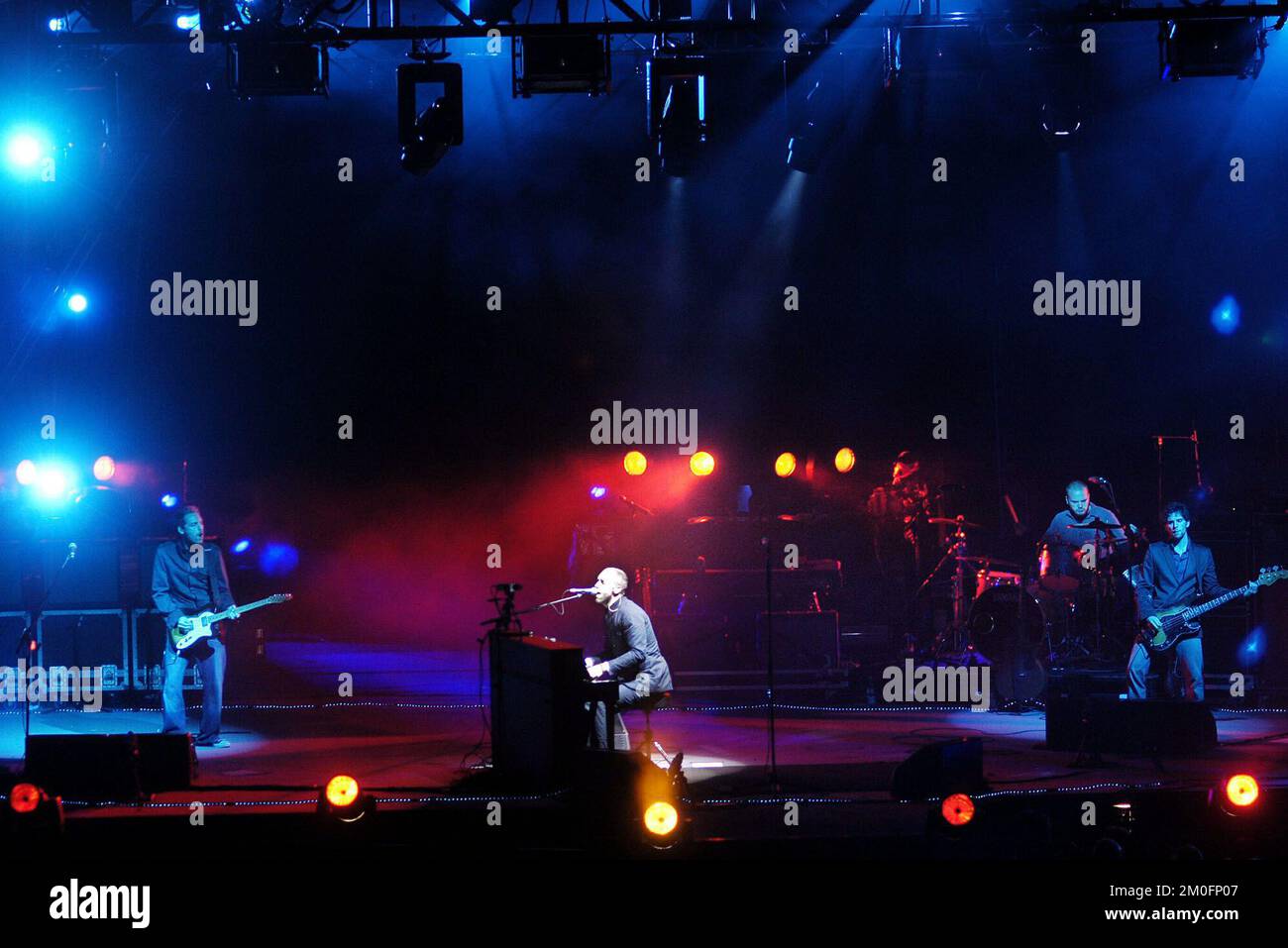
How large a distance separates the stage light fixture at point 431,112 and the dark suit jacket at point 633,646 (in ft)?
13.7

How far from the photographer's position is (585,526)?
12.7 meters

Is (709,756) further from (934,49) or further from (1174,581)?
(934,49)

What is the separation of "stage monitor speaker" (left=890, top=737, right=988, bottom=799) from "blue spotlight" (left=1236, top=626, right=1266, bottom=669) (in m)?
4.83

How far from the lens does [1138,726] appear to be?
7.96 meters

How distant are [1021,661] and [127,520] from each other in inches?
313

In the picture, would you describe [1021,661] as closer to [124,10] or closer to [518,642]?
[518,642]

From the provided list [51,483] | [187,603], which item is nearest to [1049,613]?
[187,603]

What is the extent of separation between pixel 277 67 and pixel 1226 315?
1018 centimetres

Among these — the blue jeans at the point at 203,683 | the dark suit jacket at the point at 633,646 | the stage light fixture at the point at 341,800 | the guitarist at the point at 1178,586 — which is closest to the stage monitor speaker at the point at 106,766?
the stage light fixture at the point at 341,800

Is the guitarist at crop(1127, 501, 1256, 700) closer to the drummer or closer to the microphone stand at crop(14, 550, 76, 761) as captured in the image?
the drummer

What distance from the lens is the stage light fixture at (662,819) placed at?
20.1 feet

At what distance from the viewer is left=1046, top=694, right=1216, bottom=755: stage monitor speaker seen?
25.7 ft

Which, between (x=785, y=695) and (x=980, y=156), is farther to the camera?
(x=980, y=156)

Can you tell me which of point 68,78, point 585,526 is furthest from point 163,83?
point 585,526
